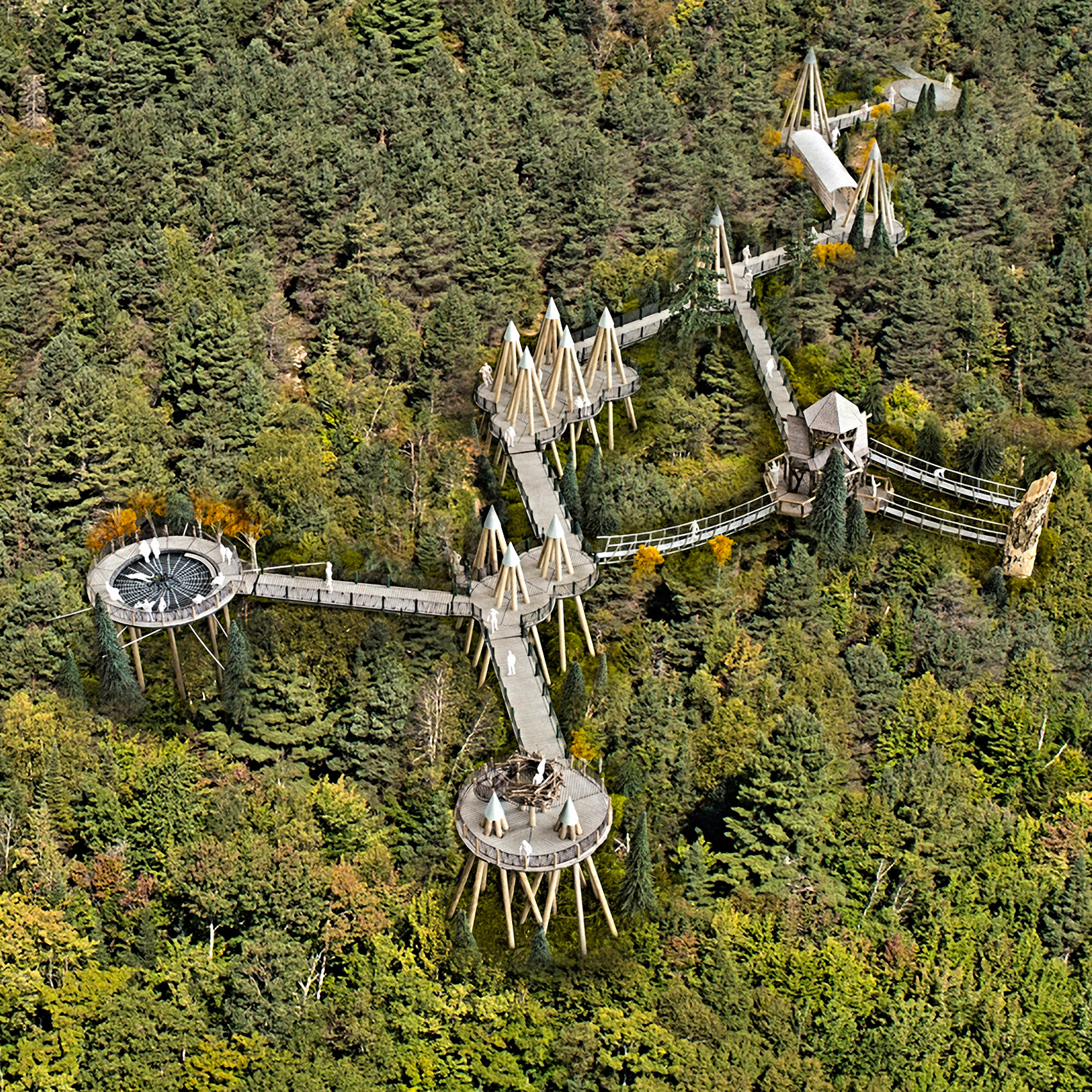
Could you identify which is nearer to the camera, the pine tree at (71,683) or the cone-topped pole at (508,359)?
the pine tree at (71,683)

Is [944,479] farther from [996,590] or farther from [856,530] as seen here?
[856,530]

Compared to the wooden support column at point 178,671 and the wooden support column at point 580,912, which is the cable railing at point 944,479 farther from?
the wooden support column at point 178,671

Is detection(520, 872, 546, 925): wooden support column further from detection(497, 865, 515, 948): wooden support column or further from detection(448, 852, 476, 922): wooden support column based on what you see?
detection(448, 852, 476, 922): wooden support column

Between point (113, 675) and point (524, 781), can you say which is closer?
point (524, 781)

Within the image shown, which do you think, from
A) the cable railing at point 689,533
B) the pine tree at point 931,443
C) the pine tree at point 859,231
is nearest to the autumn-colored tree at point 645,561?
the cable railing at point 689,533

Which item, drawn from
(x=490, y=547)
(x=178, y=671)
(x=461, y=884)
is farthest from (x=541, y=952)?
(x=178, y=671)

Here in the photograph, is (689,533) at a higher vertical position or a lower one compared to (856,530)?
higher

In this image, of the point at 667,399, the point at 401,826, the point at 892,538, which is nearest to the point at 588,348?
the point at 667,399
